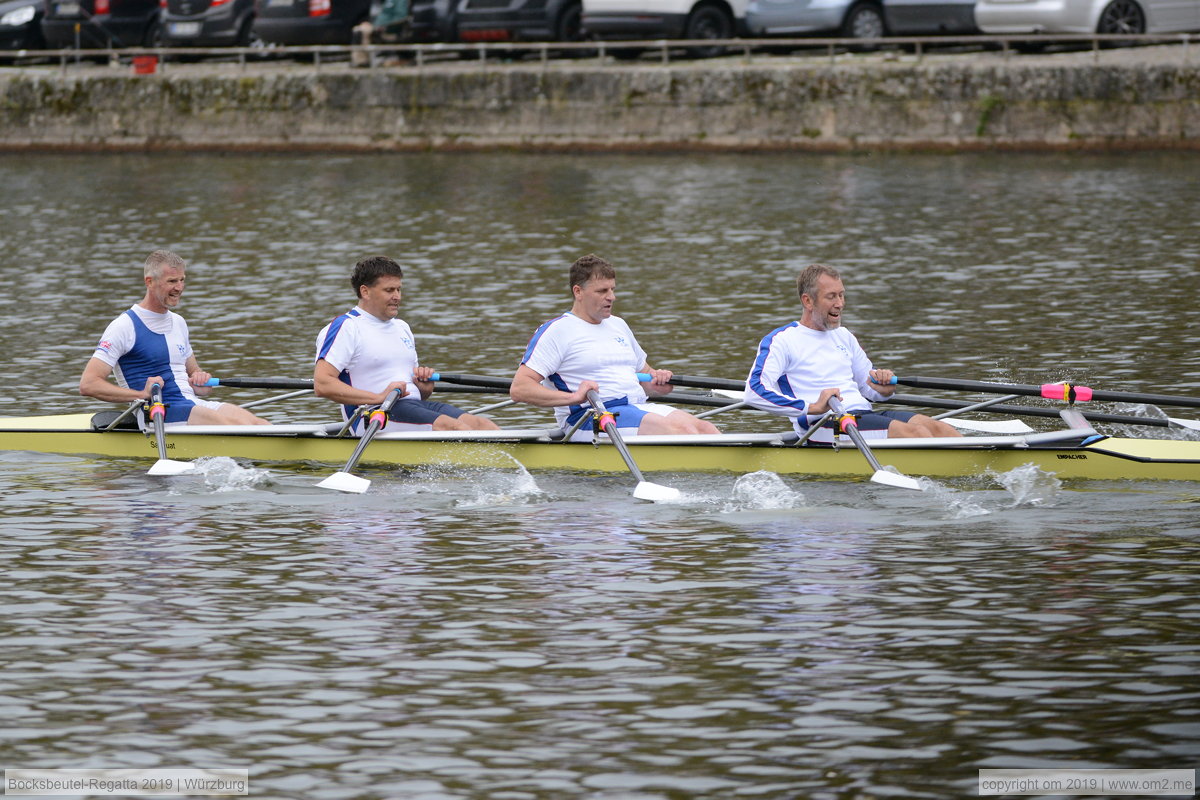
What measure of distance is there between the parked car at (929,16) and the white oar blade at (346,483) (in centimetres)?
1917

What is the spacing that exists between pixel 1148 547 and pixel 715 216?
14608 mm

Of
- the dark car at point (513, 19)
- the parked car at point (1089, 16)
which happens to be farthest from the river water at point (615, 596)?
the dark car at point (513, 19)

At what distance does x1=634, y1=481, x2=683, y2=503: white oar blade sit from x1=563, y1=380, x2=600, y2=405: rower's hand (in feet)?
2.22

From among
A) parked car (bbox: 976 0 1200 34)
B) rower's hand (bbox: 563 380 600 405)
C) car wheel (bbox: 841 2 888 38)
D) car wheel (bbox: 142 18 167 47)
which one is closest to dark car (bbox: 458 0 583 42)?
car wheel (bbox: 841 2 888 38)

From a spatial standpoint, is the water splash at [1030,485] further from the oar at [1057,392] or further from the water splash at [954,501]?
the oar at [1057,392]

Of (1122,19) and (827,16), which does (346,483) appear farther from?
(1122,19)

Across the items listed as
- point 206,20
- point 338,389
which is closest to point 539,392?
point 338,389

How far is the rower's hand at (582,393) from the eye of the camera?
11633mm

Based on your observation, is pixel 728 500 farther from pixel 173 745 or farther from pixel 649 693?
pixel 173 745

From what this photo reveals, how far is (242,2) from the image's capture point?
33031 mm

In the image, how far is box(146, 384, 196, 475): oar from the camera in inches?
477

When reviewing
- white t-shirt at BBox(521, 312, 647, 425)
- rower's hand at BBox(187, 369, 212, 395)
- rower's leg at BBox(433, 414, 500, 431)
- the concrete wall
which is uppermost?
the concrete wall

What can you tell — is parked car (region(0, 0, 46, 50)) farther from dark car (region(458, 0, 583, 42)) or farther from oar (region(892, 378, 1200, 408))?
oar (region(892, 378, 1200, 408))

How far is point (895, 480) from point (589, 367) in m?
2.00
